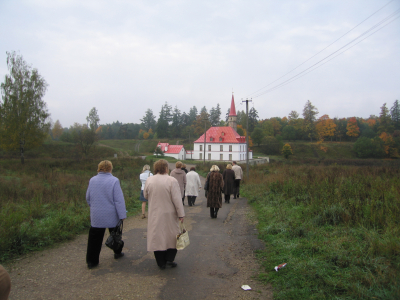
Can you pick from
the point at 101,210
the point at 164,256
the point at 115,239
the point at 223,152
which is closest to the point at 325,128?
the point at 223,152

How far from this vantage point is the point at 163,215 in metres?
4.83

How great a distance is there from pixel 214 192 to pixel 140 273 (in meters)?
5.16

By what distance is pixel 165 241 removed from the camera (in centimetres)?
480

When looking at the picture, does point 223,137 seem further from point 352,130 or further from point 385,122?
point 385,122

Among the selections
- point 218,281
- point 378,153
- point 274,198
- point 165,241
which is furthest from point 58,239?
point 378,153

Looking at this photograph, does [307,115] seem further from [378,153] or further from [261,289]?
[261,289]

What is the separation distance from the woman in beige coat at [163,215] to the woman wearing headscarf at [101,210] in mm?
646

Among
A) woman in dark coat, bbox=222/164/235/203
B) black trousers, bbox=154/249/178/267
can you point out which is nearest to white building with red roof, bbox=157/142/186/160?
woman in dark coat, bbox=222/164/235/203

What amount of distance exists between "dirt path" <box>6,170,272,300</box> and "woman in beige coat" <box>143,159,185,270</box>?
0.48 m

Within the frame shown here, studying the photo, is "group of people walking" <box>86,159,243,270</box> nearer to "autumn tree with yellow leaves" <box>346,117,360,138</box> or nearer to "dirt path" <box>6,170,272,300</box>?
"dirt path" <box>6,170,272,300</box>

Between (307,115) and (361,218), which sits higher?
(307,115)

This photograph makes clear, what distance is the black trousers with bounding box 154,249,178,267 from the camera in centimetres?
493

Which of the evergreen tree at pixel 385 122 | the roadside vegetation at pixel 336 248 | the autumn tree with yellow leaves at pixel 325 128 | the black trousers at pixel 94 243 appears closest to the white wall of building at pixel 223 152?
the autumn tree with yellow leaves at pixel 325 128

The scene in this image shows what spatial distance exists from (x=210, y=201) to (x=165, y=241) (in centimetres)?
494
